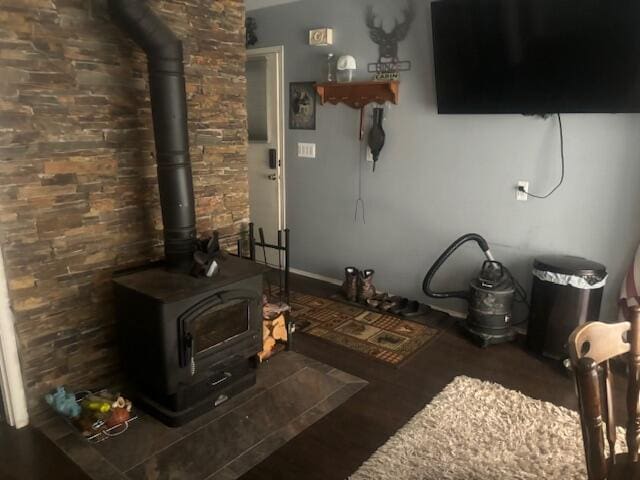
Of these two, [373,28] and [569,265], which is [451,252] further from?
[373,28]

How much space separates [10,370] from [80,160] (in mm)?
1043

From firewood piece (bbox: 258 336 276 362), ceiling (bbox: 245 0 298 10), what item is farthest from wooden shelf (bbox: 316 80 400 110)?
firewood piece (bbox: 258 336 276 362)

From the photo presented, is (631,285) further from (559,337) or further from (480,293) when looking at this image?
(480,293)

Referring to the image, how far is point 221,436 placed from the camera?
2.36m

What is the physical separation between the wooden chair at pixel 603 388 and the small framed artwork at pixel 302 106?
129 inches

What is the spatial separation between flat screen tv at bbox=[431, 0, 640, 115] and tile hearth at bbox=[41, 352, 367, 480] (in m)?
1.97

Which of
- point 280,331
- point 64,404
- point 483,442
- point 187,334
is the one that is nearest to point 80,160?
point 187,334

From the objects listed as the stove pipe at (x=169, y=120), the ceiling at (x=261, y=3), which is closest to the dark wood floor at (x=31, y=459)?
the stove pipe at (x=169, y=120)

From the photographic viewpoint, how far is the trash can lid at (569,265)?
115 inches

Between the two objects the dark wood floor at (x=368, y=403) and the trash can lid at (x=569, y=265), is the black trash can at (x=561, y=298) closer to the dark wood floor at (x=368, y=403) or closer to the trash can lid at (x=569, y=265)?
the trash can lid at (x=569, y=265)

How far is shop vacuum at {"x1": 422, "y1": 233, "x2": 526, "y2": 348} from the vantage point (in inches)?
127

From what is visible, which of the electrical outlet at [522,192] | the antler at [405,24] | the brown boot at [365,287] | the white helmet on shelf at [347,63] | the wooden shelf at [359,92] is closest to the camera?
the electrical outlet at [522,192]

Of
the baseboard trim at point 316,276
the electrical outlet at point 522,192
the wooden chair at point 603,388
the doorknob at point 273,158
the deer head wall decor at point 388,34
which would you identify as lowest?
the baseboard trim at point 316,276

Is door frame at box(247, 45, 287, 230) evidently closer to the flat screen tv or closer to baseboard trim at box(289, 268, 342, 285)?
baseboard trim at box(289, 268, 342, 285)
